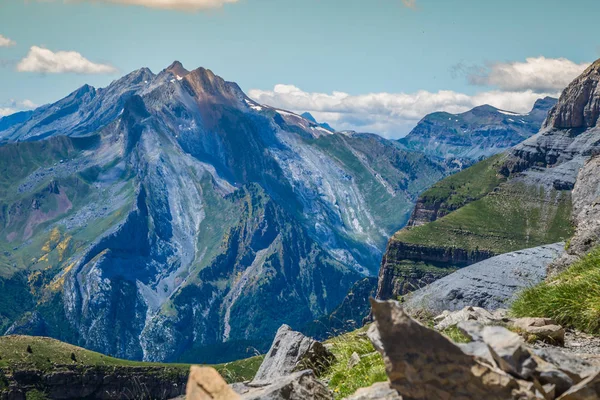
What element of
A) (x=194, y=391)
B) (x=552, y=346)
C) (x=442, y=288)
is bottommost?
(x=442, y=288)

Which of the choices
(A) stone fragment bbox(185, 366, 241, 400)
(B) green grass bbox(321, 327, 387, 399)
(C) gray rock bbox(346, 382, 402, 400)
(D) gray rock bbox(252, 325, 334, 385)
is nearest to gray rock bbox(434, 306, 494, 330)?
(B) green grass bbox(321, 327, 387, 399)

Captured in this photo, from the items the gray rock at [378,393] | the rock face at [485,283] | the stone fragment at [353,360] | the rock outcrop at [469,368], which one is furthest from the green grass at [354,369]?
the rock face at [485,283]

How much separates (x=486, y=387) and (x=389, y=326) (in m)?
1.97

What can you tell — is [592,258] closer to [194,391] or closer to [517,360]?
[517,360]

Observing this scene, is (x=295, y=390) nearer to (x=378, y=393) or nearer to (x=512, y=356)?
(x=378, y=393)

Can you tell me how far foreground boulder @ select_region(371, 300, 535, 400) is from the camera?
1151 cm

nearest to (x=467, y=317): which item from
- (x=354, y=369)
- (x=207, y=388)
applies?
(x=354, y=369)

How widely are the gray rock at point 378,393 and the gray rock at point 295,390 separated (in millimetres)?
1610

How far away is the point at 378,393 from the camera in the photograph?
531 inches

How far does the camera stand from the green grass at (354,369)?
1620 centimetres

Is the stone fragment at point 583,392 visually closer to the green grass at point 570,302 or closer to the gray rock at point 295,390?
the gray rock at point 295,390

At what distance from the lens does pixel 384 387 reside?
1362cm

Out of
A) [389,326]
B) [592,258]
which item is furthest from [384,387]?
[592,258]

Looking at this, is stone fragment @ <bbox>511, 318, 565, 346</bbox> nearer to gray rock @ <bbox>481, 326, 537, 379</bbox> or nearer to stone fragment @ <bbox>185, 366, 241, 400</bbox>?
gray rock @ <bbox>481, 326, 537, 379</bbox>
